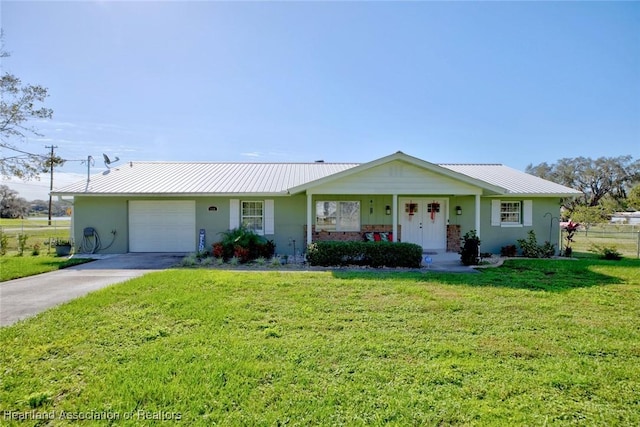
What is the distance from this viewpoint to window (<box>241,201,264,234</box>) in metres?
12.4

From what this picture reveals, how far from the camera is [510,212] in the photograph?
12.8 m

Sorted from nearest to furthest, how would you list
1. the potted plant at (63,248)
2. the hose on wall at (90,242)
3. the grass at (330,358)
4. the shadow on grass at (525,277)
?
the grass at (330,358) < the shadow on grass at (525,277) < the potted plant at (63,248) < the hose on wall at (90,242)

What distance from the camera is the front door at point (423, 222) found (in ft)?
42.5

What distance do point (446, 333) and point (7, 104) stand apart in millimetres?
18438

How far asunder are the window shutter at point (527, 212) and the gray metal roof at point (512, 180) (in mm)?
549

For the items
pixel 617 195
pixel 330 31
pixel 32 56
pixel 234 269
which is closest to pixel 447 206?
pixel 330 31

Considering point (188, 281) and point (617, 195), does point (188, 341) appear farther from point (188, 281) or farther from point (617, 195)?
point (617, 195)

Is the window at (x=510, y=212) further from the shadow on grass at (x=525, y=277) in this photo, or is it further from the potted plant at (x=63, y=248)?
the potted plant at (x=63, y=248)

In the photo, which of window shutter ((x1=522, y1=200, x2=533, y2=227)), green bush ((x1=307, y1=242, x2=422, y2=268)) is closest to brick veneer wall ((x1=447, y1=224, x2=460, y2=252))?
window shutter ((x1=522, y1=200, x2=533, y2=227))

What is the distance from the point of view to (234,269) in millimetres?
9117

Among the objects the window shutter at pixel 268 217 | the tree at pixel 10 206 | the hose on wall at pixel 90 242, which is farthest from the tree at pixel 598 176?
the tree at pixel 10 206

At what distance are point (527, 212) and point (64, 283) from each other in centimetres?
1554

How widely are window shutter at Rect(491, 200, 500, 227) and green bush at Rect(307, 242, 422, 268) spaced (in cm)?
528

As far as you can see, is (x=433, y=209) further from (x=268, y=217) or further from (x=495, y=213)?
(x=268, y=217)
